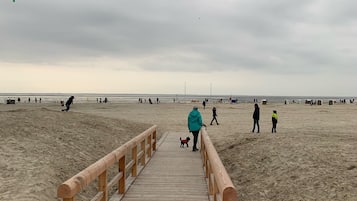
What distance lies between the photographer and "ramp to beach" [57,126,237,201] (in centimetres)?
A: 461

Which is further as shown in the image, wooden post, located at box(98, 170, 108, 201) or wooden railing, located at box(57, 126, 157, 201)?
wooden post, located at box(98, 170, 108, 201)

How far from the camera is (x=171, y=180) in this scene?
8.85 meters

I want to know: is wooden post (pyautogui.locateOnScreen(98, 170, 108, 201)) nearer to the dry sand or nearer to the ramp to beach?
the ramp to beach

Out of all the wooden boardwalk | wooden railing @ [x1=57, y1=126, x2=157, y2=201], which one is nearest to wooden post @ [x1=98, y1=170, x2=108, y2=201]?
wooden railing @ [x1=57, y1=126, x2=157, y2=201]

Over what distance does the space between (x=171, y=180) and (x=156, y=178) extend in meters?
0.40

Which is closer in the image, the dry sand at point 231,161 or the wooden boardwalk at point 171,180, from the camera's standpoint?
the wooden boardwalk at point 171,180

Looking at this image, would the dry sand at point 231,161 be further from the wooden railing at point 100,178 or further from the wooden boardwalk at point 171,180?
the wooden railing at point 100,178

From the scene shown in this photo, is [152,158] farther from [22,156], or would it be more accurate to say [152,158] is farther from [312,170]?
[312,170]

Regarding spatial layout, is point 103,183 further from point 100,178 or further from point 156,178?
point 156,178

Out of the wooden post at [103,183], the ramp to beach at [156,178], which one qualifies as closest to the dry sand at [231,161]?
the ramp to beach at [156,178]

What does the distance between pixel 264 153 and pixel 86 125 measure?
781 centimetres

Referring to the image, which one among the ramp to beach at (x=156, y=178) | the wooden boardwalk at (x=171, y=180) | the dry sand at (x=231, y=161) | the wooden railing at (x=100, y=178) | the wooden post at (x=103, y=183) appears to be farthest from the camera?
the dry sand at (x=231, y=161)

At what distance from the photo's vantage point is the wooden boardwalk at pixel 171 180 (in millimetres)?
7406

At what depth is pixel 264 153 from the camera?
1339cm
